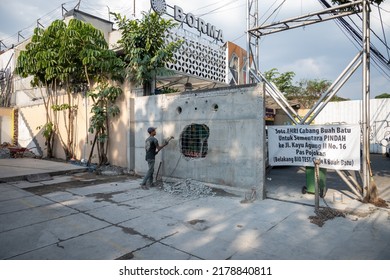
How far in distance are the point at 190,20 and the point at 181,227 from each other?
18125mm

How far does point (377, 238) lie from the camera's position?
14.3 ft

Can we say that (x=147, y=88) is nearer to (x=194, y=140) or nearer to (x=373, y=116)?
(x=194, y=140)

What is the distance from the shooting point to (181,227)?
4898 millimetres

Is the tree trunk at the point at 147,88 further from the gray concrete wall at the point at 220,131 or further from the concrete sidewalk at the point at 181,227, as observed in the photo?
the concrete sidewalk at the point at 181,227

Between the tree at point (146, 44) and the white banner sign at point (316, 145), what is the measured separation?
490cm

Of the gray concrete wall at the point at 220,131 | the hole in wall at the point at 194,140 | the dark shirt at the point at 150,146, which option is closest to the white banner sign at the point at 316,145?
the gray concrete wall at the point at 220,131

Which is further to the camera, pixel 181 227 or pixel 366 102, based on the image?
pixel 366 102

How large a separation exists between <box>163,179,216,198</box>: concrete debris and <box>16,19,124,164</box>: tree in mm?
5334

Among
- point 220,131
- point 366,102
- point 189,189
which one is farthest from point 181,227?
point 366,102

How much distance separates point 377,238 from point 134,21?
9.54 metres

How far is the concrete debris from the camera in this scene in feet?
23.7

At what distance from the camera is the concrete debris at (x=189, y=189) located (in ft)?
23.7
